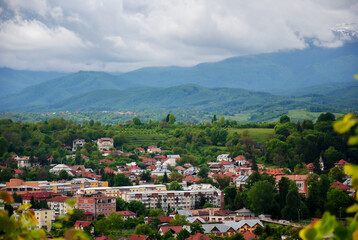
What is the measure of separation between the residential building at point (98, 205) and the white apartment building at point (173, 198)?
2.59 metres

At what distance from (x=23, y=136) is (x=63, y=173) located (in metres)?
16.0

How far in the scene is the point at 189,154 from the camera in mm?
65000

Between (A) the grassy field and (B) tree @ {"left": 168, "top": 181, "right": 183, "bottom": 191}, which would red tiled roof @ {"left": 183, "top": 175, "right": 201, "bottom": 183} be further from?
(A) the grassy field

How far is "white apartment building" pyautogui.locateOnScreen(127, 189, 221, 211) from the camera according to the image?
43.0m

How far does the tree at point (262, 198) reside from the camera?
125ft

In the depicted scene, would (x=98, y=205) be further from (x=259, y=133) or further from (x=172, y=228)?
(x=259, y=133)

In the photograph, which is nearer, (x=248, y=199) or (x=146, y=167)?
(x=248, y=199)

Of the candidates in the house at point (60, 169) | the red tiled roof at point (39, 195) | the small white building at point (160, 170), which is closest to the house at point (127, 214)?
the red tiled roof at point (39, 195)

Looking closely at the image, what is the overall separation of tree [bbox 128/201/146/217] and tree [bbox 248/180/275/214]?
25.2 feet

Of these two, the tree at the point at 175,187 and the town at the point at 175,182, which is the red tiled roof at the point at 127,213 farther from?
the tree at the point at 175,187

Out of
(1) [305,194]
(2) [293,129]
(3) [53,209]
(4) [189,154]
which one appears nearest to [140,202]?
(3) [53,209]

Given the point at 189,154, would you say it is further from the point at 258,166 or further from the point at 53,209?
the point at 53,209

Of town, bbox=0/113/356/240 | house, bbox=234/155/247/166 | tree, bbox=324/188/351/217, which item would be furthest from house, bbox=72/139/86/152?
tree, bbox=324/188/351/217

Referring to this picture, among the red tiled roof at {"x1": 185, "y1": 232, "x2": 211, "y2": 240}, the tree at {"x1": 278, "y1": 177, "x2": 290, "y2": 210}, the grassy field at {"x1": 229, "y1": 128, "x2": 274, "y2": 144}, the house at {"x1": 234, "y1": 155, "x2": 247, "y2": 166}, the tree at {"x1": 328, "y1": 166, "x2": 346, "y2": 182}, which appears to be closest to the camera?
the red tiled roof at {"x1": 185, "y1": 232, "x2": 211, "y2": 240}
